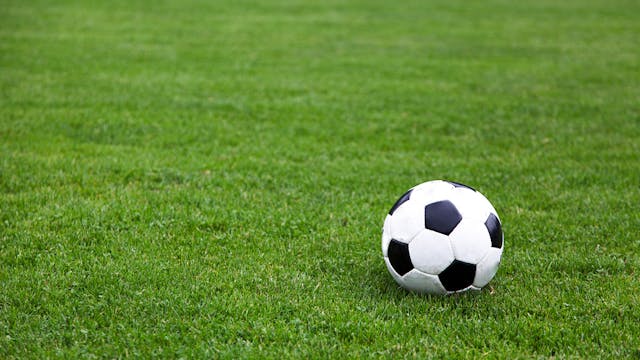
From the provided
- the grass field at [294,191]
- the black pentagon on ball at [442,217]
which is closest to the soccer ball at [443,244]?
the black pentagon on ball at [442,217]

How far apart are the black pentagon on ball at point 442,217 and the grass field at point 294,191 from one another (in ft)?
1.64

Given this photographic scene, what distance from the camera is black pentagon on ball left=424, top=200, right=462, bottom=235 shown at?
4.70 metres

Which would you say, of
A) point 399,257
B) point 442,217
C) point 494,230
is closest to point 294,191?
point 399,257

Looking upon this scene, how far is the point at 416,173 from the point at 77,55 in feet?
28.2

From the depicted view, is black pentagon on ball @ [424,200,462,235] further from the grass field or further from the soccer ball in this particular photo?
the grass field

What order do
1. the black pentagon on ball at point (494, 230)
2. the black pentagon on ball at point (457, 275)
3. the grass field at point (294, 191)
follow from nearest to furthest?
the grass field at point (294, 191) → the black pentagon on ball at point (457, 275) → the black pentagon on ball at point (494, 230)

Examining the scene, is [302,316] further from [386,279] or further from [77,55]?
[77,55]

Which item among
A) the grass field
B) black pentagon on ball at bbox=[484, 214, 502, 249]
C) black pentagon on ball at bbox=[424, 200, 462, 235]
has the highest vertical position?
black pentagon on ball at bbox=[424, 200, 462, 235]

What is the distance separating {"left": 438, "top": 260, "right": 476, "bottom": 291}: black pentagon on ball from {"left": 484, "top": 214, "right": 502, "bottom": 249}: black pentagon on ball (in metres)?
0.25

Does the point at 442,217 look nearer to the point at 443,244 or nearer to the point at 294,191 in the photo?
the point at 443,244

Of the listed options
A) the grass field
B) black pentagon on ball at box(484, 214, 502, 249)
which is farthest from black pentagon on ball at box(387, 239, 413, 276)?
black pentagon on ball at box(484, 214, 502, 249)

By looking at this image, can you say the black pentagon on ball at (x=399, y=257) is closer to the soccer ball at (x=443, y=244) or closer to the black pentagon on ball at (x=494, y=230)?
the soccer ball at (x=443, y=244)

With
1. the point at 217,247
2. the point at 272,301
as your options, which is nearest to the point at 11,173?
the point at 217,247

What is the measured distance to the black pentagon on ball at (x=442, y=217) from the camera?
15.4ft
